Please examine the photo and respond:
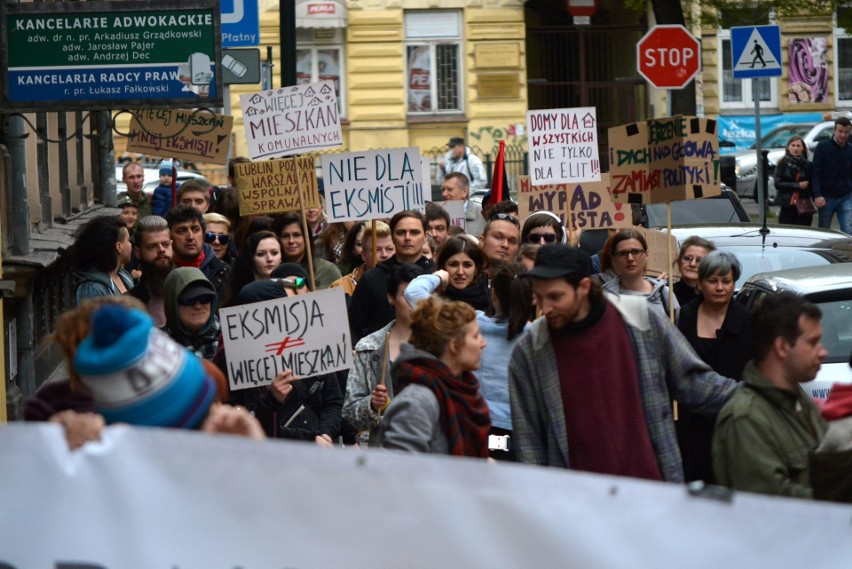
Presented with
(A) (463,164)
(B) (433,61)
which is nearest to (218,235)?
(A) (463,164)

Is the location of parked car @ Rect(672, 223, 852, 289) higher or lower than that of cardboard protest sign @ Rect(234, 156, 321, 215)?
lower

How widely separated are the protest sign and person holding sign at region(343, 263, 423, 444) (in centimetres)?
503

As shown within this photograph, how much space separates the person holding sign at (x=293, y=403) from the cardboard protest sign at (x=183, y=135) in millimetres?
6173

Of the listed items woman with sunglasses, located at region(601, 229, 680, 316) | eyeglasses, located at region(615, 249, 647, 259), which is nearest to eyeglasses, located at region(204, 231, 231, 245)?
woman with sunglasses, located at region(601, 229, 680, 316)

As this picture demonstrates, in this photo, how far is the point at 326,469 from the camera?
10.9 feet

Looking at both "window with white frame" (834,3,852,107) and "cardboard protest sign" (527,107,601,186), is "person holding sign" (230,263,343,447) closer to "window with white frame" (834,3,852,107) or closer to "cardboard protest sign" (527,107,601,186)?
"cardboard protest sign" (527,107,601,186)

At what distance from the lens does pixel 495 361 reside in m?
6.52

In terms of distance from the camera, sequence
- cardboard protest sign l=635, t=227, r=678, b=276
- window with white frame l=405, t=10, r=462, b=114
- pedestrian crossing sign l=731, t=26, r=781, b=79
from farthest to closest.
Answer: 1. window with white frame l=405, t=10, r=462, b=114
2. pedestrian crossing sign l=731, t=26, r=781, b=79
3. cardboard protest sign l=635, t=227, r=678, b=276

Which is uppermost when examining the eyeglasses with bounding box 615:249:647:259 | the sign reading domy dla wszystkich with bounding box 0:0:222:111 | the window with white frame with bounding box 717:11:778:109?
the window with white frame with bounding box 717:11:778:109

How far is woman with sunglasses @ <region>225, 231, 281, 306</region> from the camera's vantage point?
28.1 ft

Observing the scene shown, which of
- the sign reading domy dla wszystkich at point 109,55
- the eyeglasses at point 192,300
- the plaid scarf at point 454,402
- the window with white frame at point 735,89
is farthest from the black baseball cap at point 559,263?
the window with white frame at point 735,89

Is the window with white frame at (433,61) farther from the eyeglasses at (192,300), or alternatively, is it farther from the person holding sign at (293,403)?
the eyeglasses at (192,300)

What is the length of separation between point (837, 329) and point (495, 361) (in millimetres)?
2160

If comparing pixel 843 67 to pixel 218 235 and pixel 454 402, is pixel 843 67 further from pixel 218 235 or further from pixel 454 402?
pixel 454 402
